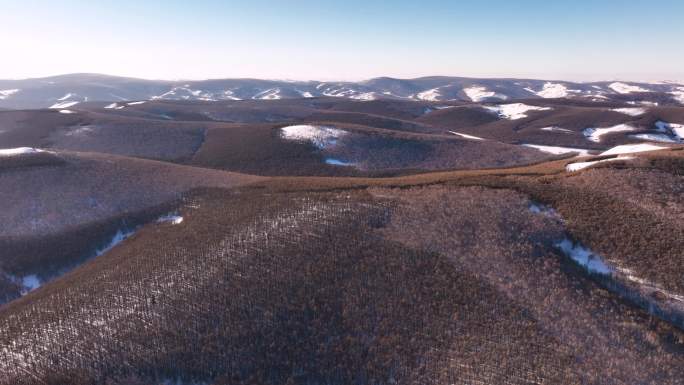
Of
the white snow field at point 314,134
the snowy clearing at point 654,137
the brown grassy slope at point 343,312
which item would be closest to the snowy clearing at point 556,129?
the snowy clearing at point 654,137

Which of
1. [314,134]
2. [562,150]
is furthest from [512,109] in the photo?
[314,134]

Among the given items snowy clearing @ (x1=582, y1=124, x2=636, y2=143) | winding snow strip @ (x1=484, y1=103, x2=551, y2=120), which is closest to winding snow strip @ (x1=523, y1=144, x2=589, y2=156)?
snowy clearing @ (x1=582, y1=124, x2=636, y2=143)

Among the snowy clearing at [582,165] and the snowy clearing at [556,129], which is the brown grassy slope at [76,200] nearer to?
the snowy clearing at [582,165]

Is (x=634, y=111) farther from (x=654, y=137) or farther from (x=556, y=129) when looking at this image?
(x=556, y=129)

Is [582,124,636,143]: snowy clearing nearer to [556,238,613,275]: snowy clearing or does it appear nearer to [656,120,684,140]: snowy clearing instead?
[656,120,684,140]: snowy clearing

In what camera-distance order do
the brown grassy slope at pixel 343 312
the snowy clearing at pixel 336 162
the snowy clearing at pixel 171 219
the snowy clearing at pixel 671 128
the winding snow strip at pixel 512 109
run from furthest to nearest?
the winding snow strip at pixel 512 109, the snowy clearing at pixel 671 128, the snowy clearing at pixel 336 162, the snowy clearing at pixel 171 219, the brown grassy slope at pixel 343 312

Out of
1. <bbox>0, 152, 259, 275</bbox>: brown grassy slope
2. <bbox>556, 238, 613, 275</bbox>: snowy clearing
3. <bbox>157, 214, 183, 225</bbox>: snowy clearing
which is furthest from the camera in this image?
<bbox>157, 214, 183, 225</bbox>: snowy clearing
